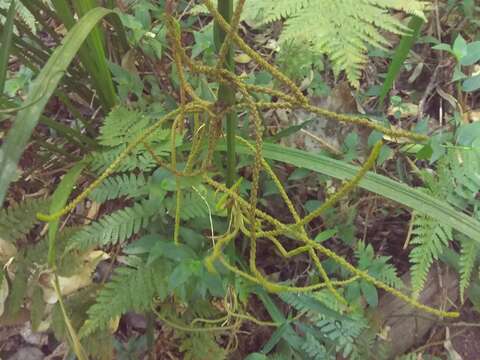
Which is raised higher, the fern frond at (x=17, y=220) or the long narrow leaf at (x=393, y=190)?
the fern frond at (x=17, y=220)

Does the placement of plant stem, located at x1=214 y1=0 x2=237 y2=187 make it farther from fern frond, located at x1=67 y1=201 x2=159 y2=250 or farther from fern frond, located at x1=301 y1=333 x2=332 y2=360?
fern frond, located at x1=301 y1=333 x2=332 y2=360

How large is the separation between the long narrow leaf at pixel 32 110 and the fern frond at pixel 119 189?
29 centimetres

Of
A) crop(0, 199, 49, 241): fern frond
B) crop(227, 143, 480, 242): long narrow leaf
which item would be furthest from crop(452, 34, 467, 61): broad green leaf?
crop(0, 199, 49, 241): fern frond

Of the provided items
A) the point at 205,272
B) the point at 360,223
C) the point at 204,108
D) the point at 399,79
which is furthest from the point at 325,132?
the point at 204,108

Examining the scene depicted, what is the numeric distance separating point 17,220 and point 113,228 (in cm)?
17

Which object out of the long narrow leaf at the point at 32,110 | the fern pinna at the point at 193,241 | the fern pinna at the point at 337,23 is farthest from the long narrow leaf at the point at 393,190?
the long narrow leaf at the point at 32,110

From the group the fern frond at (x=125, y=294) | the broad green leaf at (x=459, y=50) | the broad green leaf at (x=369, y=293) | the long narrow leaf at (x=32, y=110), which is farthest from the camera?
the broad green leaf at (x=459, y=50)

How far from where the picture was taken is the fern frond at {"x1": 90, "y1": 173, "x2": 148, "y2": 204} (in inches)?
40.9

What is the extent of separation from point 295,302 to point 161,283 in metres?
0.29

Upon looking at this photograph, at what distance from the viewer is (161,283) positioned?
98 cm

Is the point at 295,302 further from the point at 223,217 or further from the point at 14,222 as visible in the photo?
the point at 14,222

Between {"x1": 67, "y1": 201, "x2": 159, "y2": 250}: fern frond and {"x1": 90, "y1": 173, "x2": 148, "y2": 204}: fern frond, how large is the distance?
3cm

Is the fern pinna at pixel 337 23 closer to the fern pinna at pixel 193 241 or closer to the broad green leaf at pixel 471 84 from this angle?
the fern pinna at pixel 193 241

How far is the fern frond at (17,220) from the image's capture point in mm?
978
